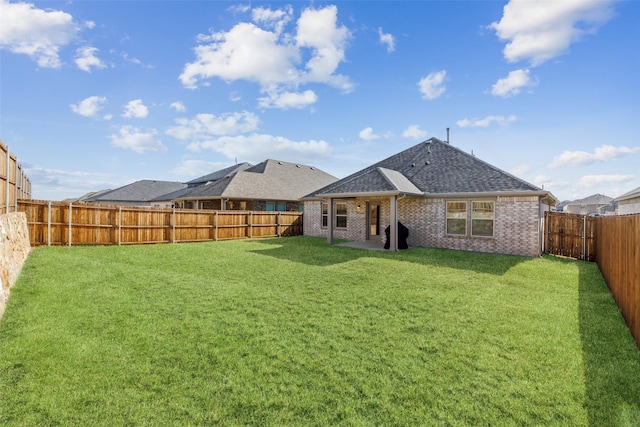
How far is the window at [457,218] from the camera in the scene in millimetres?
13500

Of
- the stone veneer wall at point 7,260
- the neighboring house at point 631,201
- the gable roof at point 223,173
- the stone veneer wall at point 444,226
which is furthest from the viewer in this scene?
the gable roof at point 223,173

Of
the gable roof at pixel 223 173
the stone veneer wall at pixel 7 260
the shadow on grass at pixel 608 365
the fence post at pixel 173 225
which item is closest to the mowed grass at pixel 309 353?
the shadow on grass at pixel 608 365

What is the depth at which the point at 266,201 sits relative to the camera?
82.5ft

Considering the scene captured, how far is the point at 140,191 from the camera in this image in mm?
46344

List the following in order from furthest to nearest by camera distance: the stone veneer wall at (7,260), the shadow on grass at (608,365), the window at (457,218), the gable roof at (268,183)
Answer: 1. the gable roof at (268,183)
2. the window at (457,218)
3. the stone veneer wall at (7,260)
4. the shadow on grass at (608,365)

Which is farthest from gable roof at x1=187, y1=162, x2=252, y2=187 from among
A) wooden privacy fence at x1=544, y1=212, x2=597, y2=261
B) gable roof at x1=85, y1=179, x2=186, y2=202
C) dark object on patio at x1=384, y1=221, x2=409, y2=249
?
wooden privacy fence at x1=544, y1=212, x2=597, y2=261

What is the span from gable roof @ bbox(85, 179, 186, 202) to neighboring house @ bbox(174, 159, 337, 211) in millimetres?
18179

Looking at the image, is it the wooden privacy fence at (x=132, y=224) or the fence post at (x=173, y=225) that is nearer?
the wooden privacy fence at (x=132, y=224)

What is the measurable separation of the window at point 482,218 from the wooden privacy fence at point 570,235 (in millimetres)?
2983

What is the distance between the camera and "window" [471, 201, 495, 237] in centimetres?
1287

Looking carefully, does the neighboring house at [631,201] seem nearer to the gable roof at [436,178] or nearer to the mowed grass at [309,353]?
the gable roof at [436,178]

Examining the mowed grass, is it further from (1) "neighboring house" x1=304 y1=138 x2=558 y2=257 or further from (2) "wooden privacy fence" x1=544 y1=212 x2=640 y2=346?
(1) "neighboring house" x1=304 y1=138 x2=558 y2=257

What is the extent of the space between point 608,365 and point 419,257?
766cm

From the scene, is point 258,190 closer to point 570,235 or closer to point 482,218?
point 482,218
